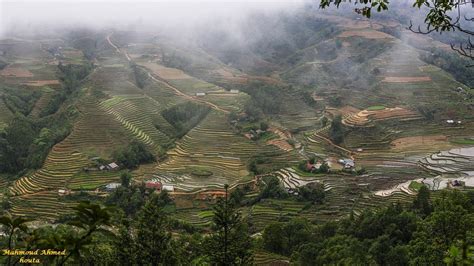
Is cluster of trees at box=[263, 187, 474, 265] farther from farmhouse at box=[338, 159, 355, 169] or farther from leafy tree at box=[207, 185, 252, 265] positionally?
farmhouse at box=[338, 159, 355, 169]

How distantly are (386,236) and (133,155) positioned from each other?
19.2 meters

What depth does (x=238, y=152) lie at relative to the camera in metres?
35.6

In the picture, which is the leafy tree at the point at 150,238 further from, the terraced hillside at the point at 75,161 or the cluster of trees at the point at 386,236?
the terraced hillside at the point at 75,161

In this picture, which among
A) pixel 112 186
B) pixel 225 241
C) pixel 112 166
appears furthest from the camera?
pixel 112 166

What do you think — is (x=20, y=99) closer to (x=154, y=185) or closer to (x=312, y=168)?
(x=154, y=185)

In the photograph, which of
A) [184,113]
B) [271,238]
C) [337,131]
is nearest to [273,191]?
[271,238]

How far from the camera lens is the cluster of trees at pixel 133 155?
32.5 meters

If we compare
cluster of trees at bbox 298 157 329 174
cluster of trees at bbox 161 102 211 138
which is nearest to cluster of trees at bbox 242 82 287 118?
cluster of trees at bbox 161 102 211 138

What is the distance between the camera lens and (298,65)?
222 ft

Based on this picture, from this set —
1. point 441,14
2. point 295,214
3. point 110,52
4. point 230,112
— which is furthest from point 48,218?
point 110,52

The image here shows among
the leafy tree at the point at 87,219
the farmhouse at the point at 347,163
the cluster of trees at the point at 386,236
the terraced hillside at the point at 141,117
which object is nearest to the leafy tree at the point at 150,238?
the cluster of trees at the point at 386,236

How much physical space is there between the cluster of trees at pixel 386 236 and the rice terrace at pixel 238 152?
0.28 feet

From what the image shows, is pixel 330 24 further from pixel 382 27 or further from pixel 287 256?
pixel 287 256

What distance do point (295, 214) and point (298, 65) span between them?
4263 centimetres
